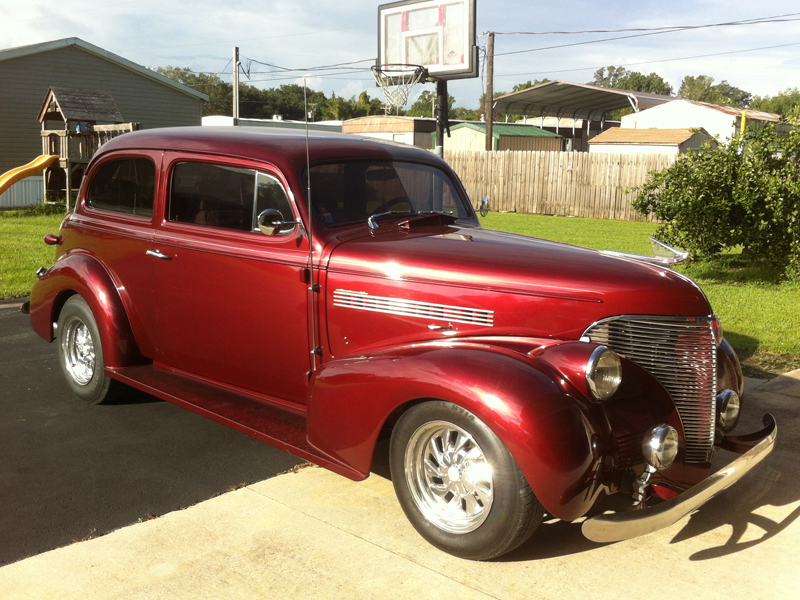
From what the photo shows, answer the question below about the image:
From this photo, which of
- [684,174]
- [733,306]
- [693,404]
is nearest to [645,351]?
[693,404]

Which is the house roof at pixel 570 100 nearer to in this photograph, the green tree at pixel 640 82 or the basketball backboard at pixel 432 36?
the basketball backboard at pixel 432 36

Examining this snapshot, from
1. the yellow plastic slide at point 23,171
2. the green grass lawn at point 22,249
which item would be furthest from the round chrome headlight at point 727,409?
the yellow plastic slide at point 23,171

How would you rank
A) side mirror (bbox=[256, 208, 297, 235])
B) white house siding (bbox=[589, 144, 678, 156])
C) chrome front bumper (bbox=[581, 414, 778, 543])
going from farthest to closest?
white house siding (bbox=[589, 144, 678, 156]), side mirror (bbox=[256, 208, 297, 235]), chrome front bumper (bbox=[581, 414, 778, 543])

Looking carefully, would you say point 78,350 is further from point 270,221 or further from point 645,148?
point 645,148

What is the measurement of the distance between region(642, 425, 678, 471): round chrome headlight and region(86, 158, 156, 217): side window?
3.47 metres

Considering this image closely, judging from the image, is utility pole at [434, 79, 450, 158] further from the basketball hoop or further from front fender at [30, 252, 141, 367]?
front fender at [30, 252, 141, 367]

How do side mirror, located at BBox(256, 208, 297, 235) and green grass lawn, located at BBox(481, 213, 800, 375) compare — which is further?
green grass lawn, located at BBox(481, 213, 800, 375)

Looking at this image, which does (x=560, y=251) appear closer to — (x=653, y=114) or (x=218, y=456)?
(x=218, y=456)

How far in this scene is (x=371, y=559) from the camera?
11.2 ft

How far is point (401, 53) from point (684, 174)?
10.2 meters

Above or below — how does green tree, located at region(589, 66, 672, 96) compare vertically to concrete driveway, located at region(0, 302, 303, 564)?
above

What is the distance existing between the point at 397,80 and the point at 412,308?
17175 mm

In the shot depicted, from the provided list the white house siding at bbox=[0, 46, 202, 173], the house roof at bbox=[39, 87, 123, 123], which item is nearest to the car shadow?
the house roof at bbox=[39, 87, 123, 123]

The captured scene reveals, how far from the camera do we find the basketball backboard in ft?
57.0
